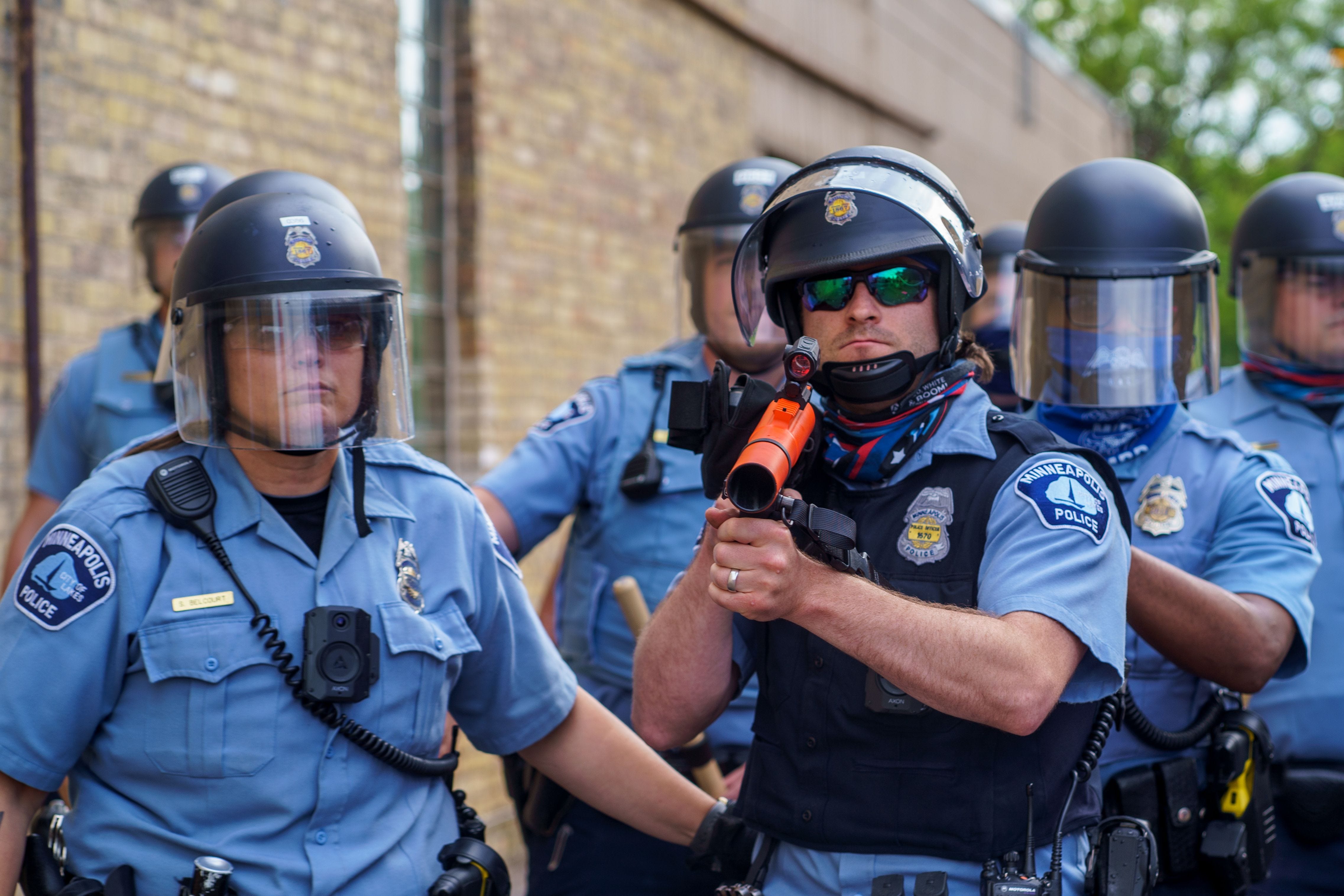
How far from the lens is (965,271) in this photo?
223 cm

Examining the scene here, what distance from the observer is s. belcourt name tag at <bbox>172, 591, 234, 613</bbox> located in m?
2.11

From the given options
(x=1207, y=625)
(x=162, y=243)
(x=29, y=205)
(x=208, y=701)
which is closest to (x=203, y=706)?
(x=208, y=701)

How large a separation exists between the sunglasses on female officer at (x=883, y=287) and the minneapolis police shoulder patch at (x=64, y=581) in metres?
1.28

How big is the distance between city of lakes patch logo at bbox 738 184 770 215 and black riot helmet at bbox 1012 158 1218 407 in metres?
0.88

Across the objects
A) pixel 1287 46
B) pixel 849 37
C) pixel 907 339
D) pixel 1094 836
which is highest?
pixel 1287 46

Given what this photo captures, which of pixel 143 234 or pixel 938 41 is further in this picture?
pixel 938 41

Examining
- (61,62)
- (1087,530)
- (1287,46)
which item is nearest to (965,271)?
(1087,530)

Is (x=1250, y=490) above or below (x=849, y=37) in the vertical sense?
below

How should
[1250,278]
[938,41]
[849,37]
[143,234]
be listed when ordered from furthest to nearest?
[938,41]
[849,37]
[143,234]
[1250,278]

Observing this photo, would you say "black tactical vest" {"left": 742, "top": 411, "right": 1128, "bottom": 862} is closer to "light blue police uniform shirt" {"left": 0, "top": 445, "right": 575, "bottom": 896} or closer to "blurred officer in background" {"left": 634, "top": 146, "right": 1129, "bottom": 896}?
"blurred officer in background" {"left": 634, "top": 146, "right": 1129, "bottom": 896}

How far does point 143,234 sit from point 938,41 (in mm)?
10001

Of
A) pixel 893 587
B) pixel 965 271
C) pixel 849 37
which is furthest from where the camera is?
pixel 849 37

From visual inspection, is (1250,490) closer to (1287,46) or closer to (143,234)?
(143,234)

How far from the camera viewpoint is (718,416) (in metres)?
1.98
